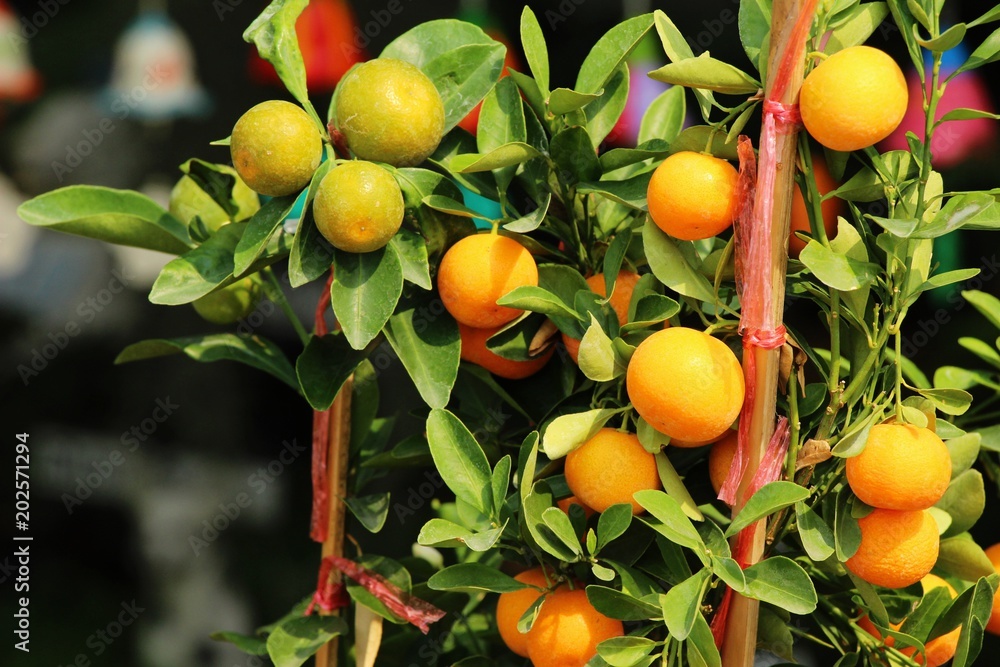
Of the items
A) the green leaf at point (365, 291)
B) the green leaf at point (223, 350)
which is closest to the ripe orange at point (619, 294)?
the green leaf at point (365, 291)

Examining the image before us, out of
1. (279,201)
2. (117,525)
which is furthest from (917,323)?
(117,525)

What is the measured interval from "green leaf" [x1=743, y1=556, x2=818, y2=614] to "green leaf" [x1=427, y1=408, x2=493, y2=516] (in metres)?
0.18

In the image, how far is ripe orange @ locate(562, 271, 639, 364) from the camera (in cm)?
67

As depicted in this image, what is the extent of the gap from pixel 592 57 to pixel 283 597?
3.39 ft

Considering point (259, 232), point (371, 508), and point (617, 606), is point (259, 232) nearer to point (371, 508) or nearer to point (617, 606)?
point (371, 508)

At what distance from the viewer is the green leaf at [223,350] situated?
78 cm

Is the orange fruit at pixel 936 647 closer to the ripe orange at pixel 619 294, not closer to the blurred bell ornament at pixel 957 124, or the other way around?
the ripe orange at pixel 619 294

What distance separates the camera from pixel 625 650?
58 centimetres

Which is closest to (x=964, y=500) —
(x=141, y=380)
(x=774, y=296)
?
(x=774, y=296)

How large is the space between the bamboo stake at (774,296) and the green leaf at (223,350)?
1.30ft

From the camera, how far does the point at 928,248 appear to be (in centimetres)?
62

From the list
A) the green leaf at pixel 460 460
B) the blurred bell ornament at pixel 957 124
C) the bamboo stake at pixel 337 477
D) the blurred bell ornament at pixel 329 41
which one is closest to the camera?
the green leaf at pixel 460 460

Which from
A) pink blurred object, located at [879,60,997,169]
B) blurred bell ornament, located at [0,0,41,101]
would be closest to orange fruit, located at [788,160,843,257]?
pink blurred object, located at [879,60,997,169]

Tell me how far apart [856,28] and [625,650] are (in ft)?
1.39
